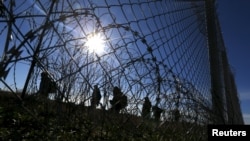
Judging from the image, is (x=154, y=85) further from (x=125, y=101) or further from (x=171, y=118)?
(x=171, y=118)

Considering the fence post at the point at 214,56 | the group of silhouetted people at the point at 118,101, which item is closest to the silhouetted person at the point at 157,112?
the group of silhouetted people at the point at 118,101

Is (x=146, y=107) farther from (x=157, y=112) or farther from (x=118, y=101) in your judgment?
(x=118, y=101)

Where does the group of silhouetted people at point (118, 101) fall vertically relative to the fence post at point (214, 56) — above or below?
below

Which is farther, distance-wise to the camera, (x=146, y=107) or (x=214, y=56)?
(x=214, y=56)

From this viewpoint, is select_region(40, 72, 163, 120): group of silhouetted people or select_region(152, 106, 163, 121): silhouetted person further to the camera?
select_region(152, 106, 163, 121): silhouetted person

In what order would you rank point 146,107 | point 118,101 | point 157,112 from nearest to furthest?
point 118,101 < point 146,107 < point 157,112

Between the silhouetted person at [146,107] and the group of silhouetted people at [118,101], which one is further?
the silhouetted person at [146,107]

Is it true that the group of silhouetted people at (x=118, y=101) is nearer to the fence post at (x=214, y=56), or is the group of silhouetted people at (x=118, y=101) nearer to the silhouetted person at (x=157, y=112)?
the silhouetted person at (x=157, y=112)

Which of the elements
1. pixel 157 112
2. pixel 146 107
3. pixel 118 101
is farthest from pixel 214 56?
pixel 118 101

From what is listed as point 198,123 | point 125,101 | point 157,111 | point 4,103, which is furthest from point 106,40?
point 4,103

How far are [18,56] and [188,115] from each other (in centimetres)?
209

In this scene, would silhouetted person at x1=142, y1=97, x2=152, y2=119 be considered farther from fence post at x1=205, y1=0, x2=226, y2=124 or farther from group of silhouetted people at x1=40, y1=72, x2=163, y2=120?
fence post at x1=205, y1=0, x2=226, y2=124

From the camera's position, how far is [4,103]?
317cm

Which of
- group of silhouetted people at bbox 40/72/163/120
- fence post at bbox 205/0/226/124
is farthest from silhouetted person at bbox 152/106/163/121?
fence post at bbox 205/0/226/124
